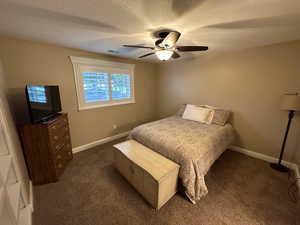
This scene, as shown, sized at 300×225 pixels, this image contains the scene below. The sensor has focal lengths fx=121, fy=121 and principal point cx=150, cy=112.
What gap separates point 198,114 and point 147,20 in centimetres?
229

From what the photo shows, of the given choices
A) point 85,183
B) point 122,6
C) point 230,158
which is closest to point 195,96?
point 230,158

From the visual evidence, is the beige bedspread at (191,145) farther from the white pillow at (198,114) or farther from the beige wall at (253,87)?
the beige wall at (253,87)

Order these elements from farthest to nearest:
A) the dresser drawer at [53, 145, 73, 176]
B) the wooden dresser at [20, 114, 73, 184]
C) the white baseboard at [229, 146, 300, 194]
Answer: the white baseboard at [229, 146, 300, 194], the dresser drawer at [53, 145, 73, 176], the wooden dresser at [20, 114, 73, 184]

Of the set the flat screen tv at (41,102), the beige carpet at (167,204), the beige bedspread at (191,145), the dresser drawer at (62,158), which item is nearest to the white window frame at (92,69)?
the flat screen tv at (41,102)

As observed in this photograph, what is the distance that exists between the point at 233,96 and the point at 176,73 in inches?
66.9

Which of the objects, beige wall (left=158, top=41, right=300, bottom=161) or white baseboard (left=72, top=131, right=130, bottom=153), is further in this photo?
white baseboard (left=72, top=131, right=130, bottom=153)

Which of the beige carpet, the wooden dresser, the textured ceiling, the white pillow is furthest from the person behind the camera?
the white pillow

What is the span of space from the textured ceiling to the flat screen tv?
0.80 meters

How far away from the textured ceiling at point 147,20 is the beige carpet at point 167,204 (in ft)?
7.37

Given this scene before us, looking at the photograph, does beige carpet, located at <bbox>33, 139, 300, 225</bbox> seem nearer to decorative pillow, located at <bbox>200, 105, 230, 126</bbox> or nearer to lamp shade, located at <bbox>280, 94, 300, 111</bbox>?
decorative pillow, located at <bbox>200, 105, 230, 126</bbox>

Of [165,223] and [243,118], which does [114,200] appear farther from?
[243,118]

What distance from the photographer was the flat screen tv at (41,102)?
5.72ft

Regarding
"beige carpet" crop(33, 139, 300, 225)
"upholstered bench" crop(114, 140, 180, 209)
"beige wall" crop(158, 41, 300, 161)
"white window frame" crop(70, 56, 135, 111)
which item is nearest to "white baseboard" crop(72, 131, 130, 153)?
"beige carpet" crop(33, 139, 300, 225)

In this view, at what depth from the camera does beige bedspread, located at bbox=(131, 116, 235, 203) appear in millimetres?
1615
